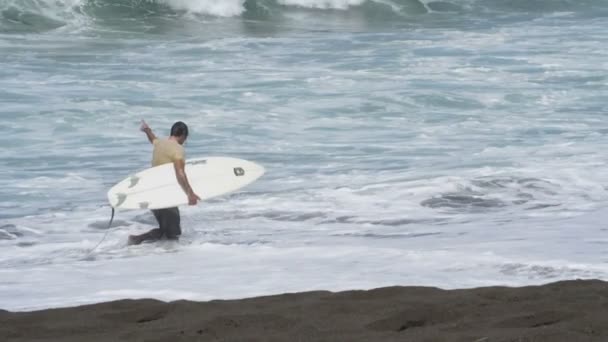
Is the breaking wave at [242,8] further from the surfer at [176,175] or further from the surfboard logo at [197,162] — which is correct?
the surfer at [176,175]

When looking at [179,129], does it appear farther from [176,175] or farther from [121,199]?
[121,199]

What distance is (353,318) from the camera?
5.62 m

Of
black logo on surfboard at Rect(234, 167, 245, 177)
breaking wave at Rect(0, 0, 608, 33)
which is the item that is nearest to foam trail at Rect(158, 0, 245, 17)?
breaking wave at Rect(0, 0, 608, 33)

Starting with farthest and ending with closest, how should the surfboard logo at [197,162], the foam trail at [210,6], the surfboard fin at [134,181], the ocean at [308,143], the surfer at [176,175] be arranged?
the foam trail at [210,6]
the surfboard logo at [197,162]
the surfboard fin at [134,181]
the surfer at [176,175]
the ocean at [308,143]

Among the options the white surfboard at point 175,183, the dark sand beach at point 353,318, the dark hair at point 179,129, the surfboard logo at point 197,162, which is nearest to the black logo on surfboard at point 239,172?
the white surfboard at point 175,183

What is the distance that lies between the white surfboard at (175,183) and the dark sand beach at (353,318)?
108 inches

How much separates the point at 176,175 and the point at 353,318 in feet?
11.7

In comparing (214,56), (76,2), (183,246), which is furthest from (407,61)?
(183,246)

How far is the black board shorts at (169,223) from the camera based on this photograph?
9.06 m

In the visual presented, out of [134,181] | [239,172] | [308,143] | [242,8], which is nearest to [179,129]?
[134,181]

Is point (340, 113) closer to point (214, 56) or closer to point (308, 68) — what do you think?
point (308, 68)

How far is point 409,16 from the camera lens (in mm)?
28078

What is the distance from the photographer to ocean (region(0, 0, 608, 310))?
7.85m

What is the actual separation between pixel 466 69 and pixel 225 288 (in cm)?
1324
